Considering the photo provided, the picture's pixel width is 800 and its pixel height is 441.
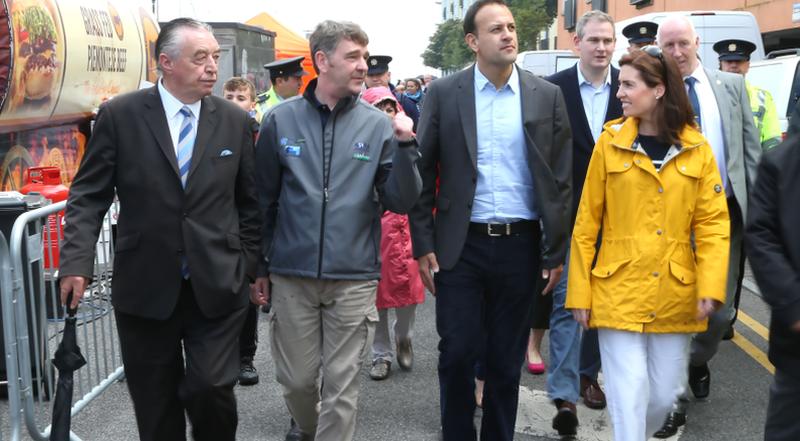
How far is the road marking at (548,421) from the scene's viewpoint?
213 inches

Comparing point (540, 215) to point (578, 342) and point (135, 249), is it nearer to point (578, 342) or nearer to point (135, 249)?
point (578, 342)

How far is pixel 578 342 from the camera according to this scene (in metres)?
5.53

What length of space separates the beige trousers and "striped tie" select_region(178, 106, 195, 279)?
54cm

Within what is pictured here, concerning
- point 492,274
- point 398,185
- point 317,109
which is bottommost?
point 492,274

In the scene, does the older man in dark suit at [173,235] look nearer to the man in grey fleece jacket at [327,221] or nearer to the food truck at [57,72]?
the man in grey fleece jacket at [327,221]

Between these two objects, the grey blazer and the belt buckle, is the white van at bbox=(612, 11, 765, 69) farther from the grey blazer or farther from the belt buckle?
the belt buckle

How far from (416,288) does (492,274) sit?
197cm

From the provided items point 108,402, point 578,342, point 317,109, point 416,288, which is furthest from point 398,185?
point 108,402

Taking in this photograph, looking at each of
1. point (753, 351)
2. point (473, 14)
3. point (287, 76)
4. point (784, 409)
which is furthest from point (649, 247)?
point (287, 76)

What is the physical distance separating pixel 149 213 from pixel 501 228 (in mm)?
1520

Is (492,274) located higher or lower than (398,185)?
lower

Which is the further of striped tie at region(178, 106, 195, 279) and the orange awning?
the orange awning

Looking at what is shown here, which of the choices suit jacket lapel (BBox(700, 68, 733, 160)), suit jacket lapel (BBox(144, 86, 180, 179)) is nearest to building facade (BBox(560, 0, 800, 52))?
suit jacket lapel (BBox(700, 68, 733, 160))

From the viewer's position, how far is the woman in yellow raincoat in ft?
14.0
